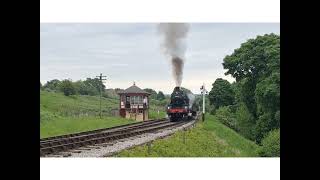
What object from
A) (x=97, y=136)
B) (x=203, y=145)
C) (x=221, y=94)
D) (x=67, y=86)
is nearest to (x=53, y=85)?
(x=67, y=86)

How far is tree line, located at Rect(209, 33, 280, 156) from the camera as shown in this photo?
13211 mm

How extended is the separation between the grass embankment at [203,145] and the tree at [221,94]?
49 centimetres

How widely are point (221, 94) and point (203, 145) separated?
50.7 inches

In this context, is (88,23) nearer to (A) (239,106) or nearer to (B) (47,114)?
(B) (47,114)

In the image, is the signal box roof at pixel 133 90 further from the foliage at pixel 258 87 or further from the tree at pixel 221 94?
the foliage at pixel 258 87

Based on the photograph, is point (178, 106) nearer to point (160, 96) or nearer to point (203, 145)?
point (160, 96)

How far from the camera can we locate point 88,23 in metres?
12.8

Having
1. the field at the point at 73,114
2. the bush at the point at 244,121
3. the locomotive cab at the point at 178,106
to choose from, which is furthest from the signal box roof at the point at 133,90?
the bush at the point at 244,121

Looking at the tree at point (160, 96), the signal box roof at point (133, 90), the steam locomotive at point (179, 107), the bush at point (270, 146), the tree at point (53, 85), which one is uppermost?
the tree at point (53, 85)

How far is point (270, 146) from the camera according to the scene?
42.7 feet

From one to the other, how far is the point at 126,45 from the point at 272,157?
3.85 metres

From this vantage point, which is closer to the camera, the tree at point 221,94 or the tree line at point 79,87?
the tree line at point 79,87

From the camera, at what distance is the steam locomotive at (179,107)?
1294 cm
